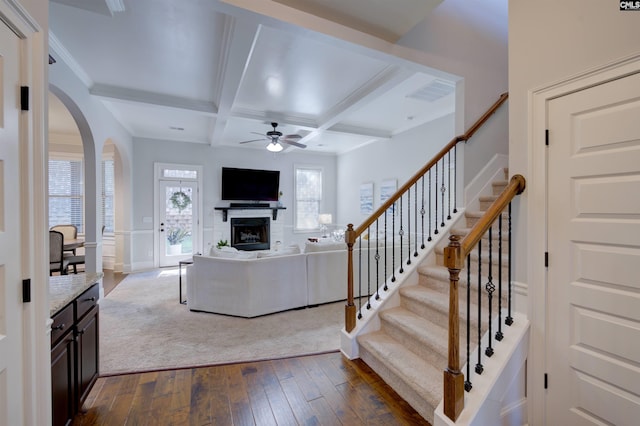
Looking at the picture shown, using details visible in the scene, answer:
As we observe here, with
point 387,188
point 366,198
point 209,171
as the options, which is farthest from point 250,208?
point 387,188

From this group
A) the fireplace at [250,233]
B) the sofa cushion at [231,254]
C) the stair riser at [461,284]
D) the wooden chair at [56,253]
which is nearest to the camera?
the stair riser at [461,284]

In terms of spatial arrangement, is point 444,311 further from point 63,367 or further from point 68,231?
point 68,231

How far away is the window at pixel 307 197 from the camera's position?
8.20 metres

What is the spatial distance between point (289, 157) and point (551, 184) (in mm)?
6849

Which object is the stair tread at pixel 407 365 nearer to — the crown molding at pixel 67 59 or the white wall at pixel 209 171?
the crown molding at pixel 67 59

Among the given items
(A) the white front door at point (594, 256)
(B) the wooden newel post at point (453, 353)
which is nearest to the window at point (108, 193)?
(B) the wooden newel post at point (453, 353)

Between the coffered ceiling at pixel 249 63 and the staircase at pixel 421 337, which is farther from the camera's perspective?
the coffered ceiling at pixel 249 63

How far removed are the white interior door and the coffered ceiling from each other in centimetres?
138

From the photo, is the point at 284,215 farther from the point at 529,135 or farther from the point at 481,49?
the point at 529,135

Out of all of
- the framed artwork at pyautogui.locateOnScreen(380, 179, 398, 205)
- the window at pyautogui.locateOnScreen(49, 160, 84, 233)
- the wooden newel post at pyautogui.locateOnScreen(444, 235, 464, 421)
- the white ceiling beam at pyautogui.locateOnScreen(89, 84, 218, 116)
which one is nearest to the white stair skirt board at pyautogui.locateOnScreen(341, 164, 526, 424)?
the wooden newel post at pyautogui.locateOnScreen(444, 235, 464, 421)

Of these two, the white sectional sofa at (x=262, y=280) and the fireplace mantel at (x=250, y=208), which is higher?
the fireplace mantel at (x=250, y=208)

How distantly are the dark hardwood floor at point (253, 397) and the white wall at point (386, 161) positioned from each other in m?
4.22

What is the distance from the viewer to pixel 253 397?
2.08m

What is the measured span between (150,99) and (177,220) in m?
3.34
